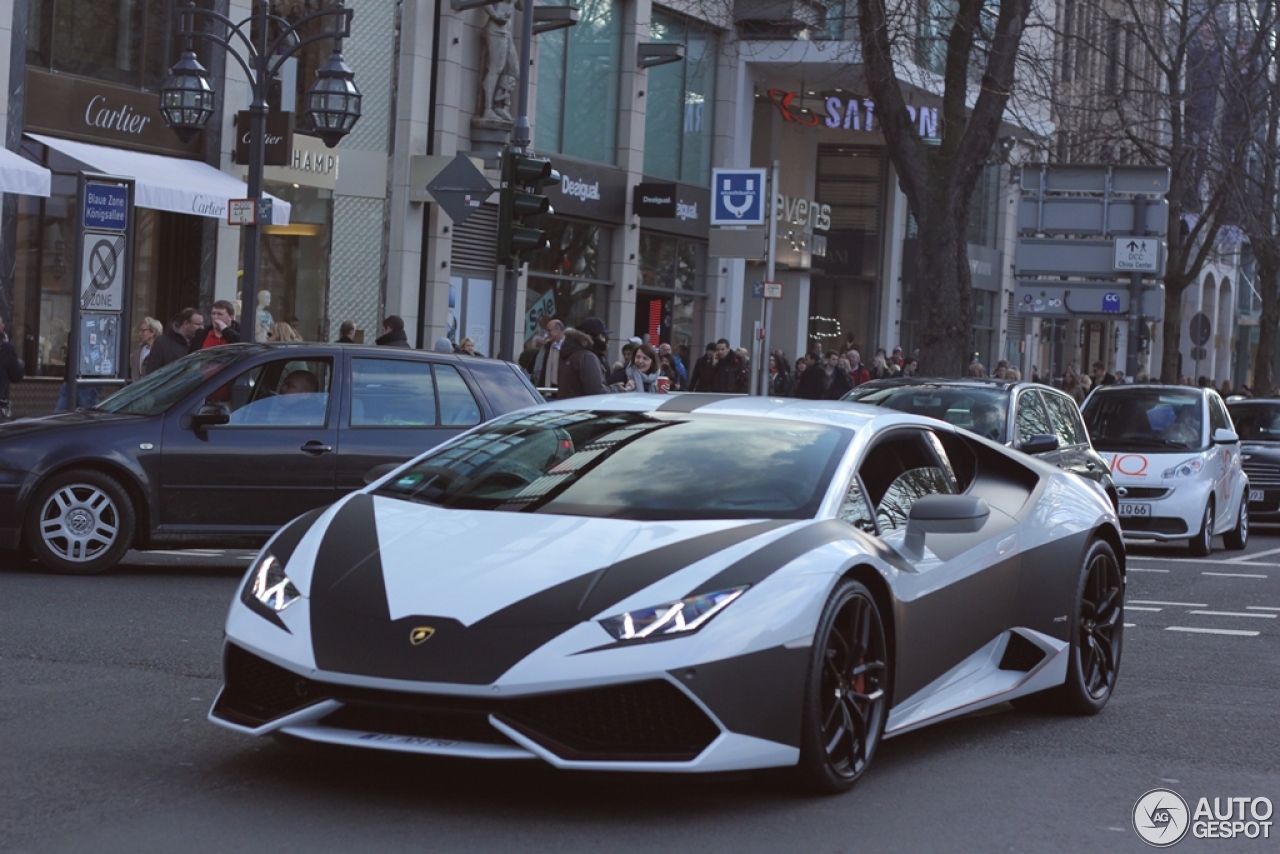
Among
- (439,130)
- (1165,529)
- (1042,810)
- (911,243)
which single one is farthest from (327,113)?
(911,243)

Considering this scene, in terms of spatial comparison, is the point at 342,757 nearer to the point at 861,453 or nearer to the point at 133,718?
the point at 133,718

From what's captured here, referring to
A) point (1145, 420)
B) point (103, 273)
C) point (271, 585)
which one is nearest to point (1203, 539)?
point (1145, 420)

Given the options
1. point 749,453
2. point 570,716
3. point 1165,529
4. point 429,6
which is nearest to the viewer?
point 570,716

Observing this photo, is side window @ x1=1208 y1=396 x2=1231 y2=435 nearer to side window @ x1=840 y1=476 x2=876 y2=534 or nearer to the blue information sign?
the blue information sign

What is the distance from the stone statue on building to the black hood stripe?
2617 cm

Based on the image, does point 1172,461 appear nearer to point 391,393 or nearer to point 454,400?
point 454,400

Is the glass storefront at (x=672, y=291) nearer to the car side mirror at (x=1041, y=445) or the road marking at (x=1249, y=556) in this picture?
the road marking at (x=1249, y=556)

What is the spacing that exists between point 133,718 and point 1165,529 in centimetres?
1299

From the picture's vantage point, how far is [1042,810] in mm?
6070

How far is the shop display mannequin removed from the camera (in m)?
26.4

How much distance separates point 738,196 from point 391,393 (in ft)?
37.1

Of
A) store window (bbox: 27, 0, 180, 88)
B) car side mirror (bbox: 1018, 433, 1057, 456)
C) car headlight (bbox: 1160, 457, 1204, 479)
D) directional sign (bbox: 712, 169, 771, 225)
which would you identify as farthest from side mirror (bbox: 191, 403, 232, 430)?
store window (bbox: 27, 0, 180, 88)

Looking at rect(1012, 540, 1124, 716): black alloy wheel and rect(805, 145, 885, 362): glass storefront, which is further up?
rect(805, 145, 885, 362): glass storefront

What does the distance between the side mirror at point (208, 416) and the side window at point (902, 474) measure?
586cm
